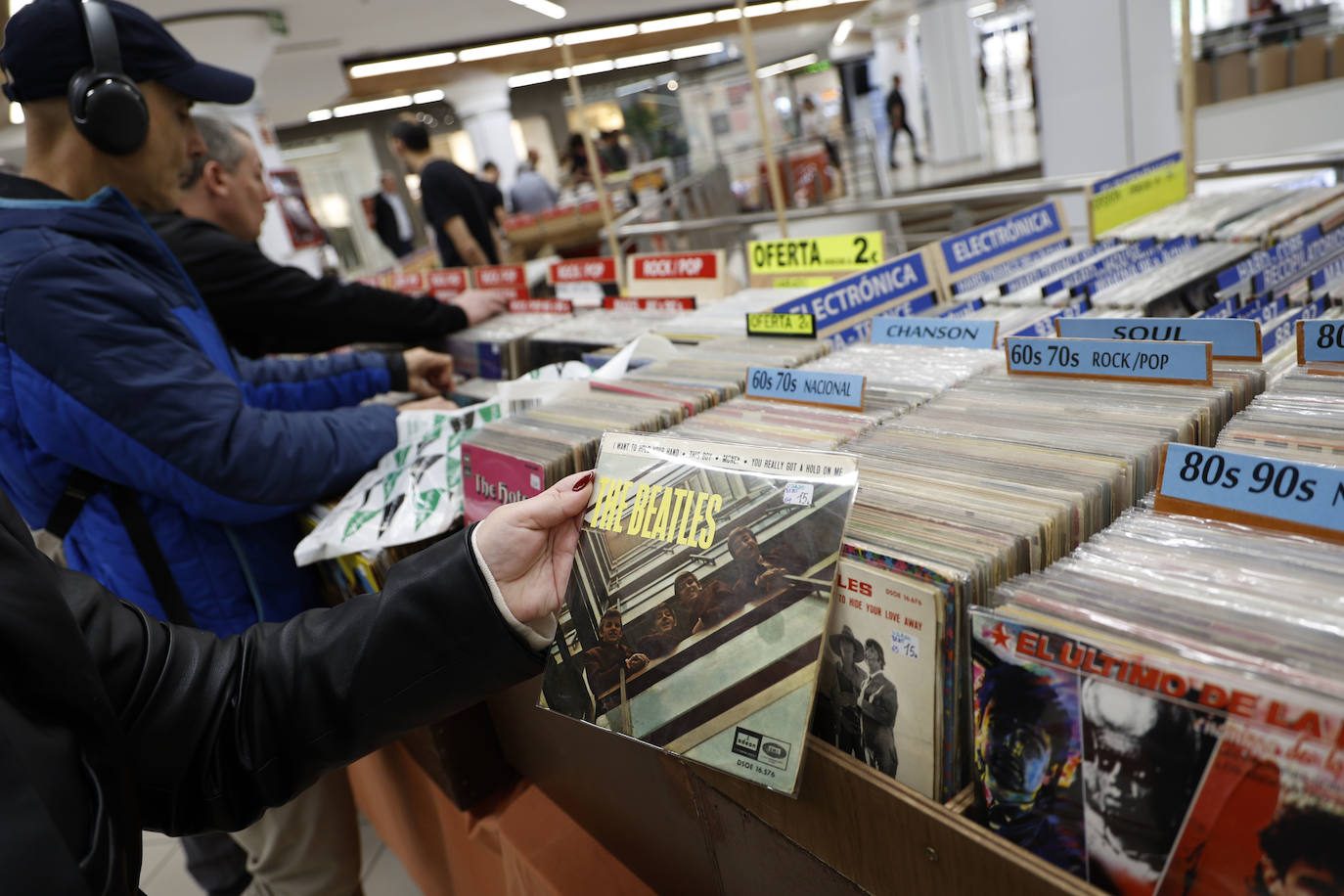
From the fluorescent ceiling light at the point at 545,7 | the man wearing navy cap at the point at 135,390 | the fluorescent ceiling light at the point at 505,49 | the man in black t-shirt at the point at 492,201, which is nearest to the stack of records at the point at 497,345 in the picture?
the man wearing navy cap at the point at 135,390

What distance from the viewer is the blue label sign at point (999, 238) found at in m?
1.47

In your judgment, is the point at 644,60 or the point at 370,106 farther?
the point at 644,60

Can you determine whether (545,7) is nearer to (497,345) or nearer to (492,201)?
(492,201)

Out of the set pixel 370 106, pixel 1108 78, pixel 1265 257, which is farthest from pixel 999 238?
pixel 370 106

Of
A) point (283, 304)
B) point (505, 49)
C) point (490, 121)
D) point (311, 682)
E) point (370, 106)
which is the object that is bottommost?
point (311, 682)

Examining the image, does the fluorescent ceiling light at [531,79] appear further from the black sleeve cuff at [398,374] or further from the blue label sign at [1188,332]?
the blue label sign at [1188,332]

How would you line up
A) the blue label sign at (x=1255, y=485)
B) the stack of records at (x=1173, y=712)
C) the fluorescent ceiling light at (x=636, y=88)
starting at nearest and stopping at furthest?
the stack of records at (x=1173, y=712)
the blue label sign at (x=1255, y=485)
the fluorescent ceiling light at (x=636, y=88)

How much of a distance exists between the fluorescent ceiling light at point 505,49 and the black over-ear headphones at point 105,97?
1013 centimetres

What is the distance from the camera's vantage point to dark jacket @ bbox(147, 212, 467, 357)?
201 centimetres

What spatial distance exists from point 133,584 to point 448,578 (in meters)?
0.86

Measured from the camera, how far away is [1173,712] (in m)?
0.50

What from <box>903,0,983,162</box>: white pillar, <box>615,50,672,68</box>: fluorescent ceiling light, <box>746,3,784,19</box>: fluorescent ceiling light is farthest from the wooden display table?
<box>615,50,672,68</box>: fluorescent ceiling light

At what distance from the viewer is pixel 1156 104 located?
13.7 feet

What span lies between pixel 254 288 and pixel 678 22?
1130 cm
